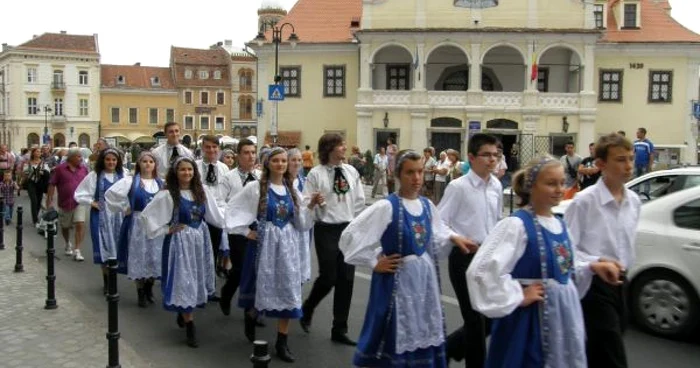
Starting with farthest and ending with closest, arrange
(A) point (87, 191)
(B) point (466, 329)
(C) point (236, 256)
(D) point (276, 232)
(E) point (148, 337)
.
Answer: (A) point (87, 191), (C) point (236, 256), (E) point (148, 337), (D) point (276, 232), (B) point (466, 329)

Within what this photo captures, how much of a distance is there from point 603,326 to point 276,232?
10.4 ft

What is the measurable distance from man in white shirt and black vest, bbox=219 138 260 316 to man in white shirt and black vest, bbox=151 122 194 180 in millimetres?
1591

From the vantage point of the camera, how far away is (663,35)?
3862 cm

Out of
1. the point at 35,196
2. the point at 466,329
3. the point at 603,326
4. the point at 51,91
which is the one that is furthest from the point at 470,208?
the point at 51,91

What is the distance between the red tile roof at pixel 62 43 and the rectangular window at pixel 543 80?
6425 centimetres

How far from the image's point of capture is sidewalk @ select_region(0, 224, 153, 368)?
6254mm

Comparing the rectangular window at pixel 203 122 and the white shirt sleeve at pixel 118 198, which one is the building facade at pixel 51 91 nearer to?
the rectangular window at pixel 203 122

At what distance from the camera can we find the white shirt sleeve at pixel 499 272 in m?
3.82

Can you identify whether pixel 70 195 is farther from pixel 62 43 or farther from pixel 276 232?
pixel 62 43

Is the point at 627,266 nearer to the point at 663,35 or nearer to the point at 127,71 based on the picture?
the point at 663,35

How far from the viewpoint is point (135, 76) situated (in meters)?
88.9

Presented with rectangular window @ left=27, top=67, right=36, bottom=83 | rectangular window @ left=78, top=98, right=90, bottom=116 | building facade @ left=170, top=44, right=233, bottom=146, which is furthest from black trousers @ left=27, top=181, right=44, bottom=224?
rectangular window @ left=27, top=67, right=36, bottom=83

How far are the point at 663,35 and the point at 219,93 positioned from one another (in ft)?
200

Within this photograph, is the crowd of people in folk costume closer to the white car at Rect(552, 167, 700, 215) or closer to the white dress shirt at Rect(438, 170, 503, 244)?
the white dress shirt at Rect(438, 170, 503, 244)
